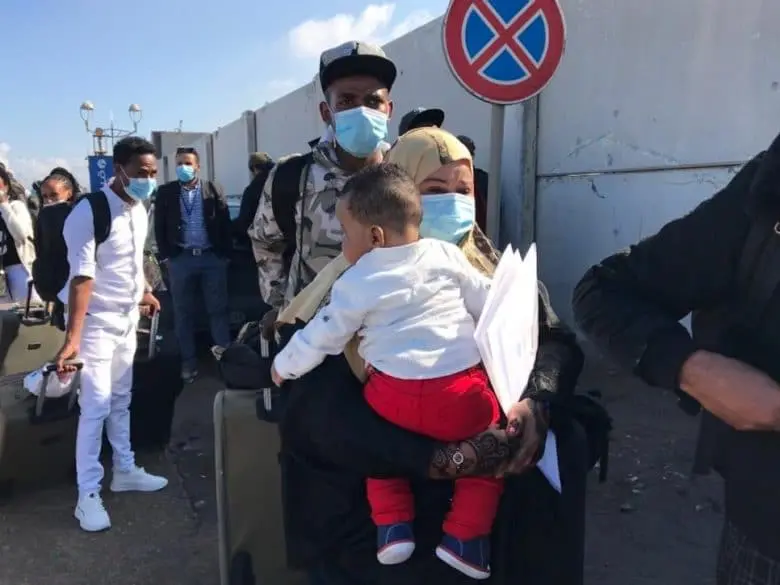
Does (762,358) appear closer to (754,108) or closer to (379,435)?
(379,435)

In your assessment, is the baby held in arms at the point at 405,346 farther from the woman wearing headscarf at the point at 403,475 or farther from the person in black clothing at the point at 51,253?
the person in black clothing at the point at 51,253

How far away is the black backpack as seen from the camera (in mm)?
3572

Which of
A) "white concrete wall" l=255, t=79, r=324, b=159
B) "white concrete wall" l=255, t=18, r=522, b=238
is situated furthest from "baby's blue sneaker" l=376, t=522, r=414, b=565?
"white concrete wall" l=255, t=79, r=324, b=159

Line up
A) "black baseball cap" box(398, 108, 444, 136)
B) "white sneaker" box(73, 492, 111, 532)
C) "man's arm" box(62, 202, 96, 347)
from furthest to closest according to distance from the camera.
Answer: "black baseball cap" box(398, 108, 444, 136), "white sneaker" box(73, 492, 111, 532), "man's arm" box(62, 202, 96, 347)

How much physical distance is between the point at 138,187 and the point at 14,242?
4.05m

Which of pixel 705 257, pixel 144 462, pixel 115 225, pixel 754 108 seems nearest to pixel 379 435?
pixel 705 257

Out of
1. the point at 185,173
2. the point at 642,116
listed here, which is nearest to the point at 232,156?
the point at 185,173

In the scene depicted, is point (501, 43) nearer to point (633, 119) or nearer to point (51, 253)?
point (633, 119)

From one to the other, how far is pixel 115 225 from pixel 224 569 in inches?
85.2

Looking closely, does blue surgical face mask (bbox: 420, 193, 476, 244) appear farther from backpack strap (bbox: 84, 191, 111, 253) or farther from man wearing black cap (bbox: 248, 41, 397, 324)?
backpack strap (bbox: 84, 191, 111, 253)

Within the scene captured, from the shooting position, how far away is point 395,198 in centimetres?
164

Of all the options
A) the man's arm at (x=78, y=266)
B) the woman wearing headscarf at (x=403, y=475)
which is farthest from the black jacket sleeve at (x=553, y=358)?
the man's arm at (x=78, y=266)

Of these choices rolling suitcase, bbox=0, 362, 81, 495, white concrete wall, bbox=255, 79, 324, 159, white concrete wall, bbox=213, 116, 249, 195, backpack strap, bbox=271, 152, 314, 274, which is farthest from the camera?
white concrete wall, bbox=213, 116, 249, 195

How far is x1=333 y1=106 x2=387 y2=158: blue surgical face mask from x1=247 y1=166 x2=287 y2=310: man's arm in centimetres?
35
